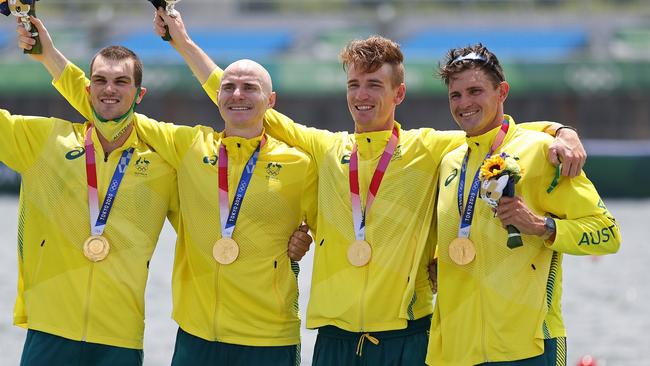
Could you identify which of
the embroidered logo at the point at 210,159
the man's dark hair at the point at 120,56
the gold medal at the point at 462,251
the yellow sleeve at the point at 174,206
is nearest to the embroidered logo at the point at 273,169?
the embroidered logo at the point at 210,159

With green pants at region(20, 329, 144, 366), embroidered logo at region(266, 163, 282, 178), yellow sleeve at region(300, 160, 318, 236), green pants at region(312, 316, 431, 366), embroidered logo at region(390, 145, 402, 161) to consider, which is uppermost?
embroidered logo at region(390, 145, 402, 161)

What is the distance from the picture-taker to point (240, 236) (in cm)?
573

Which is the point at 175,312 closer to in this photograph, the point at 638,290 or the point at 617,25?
the point at 638,290

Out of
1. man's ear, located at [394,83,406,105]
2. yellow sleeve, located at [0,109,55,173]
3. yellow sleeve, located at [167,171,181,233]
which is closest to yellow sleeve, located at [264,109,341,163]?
man's ear, located at [394,83,406,105]

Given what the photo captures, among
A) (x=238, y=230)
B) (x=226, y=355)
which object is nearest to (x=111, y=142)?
(x=238, y=230)

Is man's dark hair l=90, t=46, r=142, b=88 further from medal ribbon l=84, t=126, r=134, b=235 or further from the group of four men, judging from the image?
medal ribbon l=84, t=126, r=134, b=235

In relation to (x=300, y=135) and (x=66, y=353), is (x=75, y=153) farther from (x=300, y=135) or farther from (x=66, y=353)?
(x=300, y=135)

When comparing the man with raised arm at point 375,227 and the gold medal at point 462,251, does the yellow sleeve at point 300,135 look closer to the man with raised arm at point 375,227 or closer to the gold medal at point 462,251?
the man with raised arm at point 375,227

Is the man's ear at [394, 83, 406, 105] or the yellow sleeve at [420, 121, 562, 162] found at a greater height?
the man's ear at [394, 83, 406, 105]

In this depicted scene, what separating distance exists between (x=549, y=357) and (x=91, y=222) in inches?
99.0

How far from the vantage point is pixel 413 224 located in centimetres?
554

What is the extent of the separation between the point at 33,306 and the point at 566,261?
489 inches

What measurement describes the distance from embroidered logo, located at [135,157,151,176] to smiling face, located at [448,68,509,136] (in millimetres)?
1742

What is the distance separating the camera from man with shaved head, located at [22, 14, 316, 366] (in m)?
5.68
